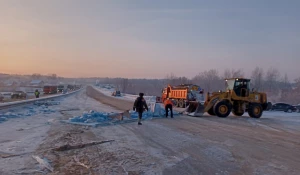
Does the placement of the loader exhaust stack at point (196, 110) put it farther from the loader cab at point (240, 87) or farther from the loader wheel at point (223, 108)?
the loader cab at point (240, 87)

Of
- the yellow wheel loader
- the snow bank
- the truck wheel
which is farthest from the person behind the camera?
the truck wheel

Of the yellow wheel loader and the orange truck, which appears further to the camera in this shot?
the orange truck

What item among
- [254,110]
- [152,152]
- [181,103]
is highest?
[254,110]

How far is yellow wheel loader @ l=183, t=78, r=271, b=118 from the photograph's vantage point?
81.3ft

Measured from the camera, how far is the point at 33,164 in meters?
8.70

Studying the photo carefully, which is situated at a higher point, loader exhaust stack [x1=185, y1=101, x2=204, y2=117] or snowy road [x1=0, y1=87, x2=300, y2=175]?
loader exhaust stack [x1=185, y1=101, x2=204, y2=117]

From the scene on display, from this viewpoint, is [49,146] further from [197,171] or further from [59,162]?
[197,171]

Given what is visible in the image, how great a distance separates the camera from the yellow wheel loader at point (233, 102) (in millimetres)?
24778

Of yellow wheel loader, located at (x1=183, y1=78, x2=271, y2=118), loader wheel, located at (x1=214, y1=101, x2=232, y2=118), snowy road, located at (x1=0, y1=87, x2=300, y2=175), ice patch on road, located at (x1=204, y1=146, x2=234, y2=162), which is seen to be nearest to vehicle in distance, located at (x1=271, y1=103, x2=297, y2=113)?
yellow wheel loader, located at (x1=183, y1=78, x2=271, y2=118)

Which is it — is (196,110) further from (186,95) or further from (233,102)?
(186,95)

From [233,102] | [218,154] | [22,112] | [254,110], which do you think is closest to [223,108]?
[233,102]

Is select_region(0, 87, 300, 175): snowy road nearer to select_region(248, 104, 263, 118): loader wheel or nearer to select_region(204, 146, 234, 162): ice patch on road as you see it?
select_region(204, 146, 234, 162): ice patch on road

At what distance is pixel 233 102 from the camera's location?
2619 centimetres

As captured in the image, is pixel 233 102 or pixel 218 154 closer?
pixel 218 154
